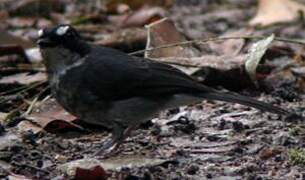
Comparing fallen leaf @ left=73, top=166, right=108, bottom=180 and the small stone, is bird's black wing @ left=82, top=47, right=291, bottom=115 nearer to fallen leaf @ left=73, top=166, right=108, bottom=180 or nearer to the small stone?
the small stone

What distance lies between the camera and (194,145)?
5930mm

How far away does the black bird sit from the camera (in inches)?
222

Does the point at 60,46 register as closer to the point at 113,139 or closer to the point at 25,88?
the point at 113,139

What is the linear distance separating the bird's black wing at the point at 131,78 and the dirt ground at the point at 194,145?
330mm

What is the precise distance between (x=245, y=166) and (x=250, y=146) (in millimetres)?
415

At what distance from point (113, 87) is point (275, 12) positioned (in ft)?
13.8

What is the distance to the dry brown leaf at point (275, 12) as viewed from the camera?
958 centimetres

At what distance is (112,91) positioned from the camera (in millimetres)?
5715

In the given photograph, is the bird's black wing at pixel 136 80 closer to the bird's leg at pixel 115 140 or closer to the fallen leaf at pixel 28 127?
the bird's leg at pixel 115 140

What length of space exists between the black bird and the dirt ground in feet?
0.70

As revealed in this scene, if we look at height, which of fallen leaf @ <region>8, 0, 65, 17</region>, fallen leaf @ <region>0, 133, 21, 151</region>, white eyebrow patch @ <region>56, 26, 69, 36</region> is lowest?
fallen leaf @ <region>0, 133, 21, 151</region>

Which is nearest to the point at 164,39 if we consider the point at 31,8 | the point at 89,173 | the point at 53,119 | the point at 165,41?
the point at 165,41

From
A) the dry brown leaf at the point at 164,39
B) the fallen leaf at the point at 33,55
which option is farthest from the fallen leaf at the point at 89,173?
the fallen leaf at the point at 33,55

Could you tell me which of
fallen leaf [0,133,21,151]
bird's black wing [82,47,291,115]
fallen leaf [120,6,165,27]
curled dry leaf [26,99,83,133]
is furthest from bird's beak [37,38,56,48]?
fallen leaf [120,6,165,27]
